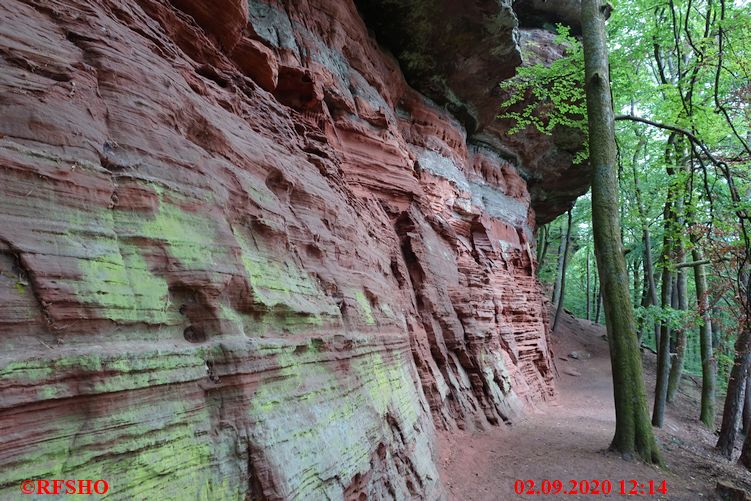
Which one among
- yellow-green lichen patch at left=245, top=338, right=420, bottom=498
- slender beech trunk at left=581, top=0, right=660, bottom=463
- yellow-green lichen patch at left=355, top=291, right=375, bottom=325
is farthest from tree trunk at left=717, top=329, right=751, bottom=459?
yellow-green lichen patch at left=245, top=338, right=420, bottom=498

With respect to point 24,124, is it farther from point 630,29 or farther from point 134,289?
point 630,29

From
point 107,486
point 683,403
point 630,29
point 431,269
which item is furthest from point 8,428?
point 683,403

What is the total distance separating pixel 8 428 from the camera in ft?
6.75

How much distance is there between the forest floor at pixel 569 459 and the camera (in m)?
7.13

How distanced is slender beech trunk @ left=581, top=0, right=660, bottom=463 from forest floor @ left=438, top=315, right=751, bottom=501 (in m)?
0.67

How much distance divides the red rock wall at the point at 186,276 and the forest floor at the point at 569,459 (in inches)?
45.1

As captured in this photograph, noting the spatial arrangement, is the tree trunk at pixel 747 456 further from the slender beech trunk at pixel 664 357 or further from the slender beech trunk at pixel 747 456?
the slender beech trunk at pixel 664 357

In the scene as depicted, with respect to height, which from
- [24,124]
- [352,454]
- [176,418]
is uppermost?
[24,124]

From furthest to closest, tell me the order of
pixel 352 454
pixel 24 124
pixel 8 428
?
pixel 352 454
pixel 24 124
pixel 8 428

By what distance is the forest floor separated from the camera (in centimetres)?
713

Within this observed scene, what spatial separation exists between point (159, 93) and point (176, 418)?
2942mm

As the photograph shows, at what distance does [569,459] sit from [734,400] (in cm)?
568

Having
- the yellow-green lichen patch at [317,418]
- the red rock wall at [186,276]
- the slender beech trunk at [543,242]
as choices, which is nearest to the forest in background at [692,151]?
the yellow-green lichen patch at [317,418]

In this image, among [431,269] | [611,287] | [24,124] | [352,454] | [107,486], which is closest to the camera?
[107,486]
